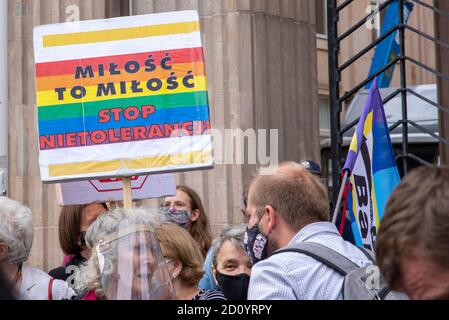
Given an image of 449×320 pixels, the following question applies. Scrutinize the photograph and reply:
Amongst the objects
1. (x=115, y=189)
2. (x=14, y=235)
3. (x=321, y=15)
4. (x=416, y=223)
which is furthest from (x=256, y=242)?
(x=321, y=15)

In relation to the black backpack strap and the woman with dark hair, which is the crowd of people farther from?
the woman with dark hair

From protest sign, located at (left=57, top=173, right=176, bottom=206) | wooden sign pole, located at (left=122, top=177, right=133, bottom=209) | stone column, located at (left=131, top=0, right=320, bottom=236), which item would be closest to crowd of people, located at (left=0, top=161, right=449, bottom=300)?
wooden sign pole, located at (left=122, top=177, right=133, bottom=209)

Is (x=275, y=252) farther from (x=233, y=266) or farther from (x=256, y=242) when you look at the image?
(x=233, y=266)

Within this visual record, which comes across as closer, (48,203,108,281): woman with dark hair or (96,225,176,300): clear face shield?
(96,225,176,300): clear face shield

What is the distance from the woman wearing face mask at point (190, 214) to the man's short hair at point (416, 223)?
424 centimetres

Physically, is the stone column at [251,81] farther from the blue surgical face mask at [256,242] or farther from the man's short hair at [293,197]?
the man's short hair at [293,197]

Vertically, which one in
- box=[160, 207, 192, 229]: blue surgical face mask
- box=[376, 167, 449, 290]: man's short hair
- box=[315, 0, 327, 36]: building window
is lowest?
box=[160, 207, 192, 229]: blue surgical face mask

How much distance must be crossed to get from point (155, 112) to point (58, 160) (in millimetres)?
554

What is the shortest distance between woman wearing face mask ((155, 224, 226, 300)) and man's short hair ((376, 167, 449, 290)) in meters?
2.18

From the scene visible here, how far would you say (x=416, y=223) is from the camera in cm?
234

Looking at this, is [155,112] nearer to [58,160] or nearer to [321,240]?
[58,160]

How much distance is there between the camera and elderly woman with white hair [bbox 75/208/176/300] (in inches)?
145

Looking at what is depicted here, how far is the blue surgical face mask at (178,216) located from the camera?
6.64m

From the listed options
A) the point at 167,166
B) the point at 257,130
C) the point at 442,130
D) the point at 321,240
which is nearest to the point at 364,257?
the point at 321,240
